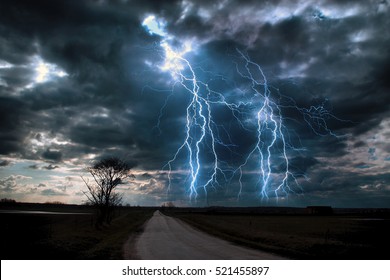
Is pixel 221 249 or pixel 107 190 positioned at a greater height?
pixel 107 190

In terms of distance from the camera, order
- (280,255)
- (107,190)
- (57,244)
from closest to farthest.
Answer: (280,255) < (57,244) < (107,190)

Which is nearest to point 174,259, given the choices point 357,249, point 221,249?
point 221,249

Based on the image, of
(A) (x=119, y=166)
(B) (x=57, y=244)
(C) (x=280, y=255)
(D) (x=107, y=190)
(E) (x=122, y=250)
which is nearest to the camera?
(C) (x=280, y=255)
